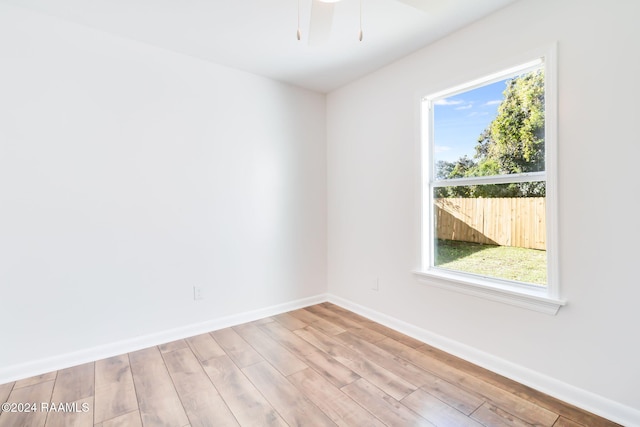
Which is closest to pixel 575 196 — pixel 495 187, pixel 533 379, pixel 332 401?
pixel 495 187

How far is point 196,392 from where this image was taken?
1.89m

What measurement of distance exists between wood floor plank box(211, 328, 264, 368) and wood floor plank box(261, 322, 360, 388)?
0.84 ft

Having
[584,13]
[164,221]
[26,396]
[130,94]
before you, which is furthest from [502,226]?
[26,396]

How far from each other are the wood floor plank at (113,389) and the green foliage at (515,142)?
105 inches

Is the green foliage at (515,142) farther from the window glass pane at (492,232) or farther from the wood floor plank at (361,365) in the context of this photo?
the wood floor plank at (361,365)

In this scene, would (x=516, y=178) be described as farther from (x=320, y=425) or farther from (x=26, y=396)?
(x=26, y=396)

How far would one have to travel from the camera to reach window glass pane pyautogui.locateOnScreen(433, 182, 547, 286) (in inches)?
78.4

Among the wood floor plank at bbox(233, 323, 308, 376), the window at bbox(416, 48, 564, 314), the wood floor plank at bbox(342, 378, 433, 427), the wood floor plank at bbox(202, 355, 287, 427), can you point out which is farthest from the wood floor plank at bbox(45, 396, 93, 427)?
the window at bbox(416, 48, 564, 314)

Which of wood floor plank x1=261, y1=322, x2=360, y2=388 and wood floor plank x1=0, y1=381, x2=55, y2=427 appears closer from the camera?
wood floor plank x1=0, y1=381, x2=55, y2=427

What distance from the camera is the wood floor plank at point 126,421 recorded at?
5.29 ft

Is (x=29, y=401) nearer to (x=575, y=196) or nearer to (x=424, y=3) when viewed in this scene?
(x=424, y=3)

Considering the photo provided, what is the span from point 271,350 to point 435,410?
1.25m

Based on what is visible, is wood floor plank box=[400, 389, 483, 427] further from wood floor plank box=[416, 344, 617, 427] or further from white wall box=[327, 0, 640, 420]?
white wall box=[327, 0, 640, 420]

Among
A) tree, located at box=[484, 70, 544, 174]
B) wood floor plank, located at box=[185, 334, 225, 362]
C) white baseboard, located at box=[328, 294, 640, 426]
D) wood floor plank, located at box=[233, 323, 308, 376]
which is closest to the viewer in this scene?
white baseboard, located at box=[328, 294, 640, 426]
